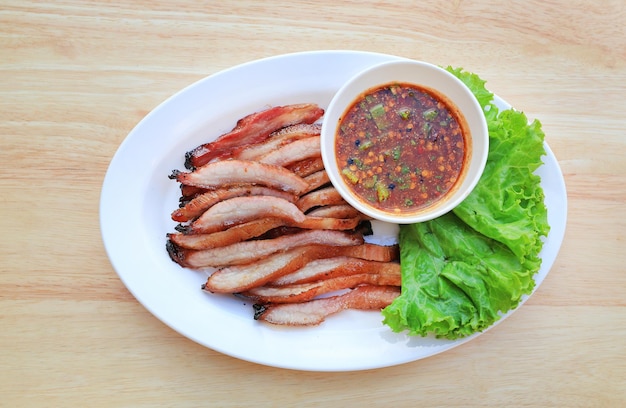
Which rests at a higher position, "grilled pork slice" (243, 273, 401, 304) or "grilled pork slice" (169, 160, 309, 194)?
"grilled pork slice" (169, 160, 309, 194)

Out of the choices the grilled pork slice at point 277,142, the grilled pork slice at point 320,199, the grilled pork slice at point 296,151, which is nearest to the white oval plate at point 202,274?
the grilled pork slice at point 277,142

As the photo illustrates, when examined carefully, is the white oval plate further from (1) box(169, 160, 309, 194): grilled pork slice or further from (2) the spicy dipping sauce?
(2) the spicy dipping sauce

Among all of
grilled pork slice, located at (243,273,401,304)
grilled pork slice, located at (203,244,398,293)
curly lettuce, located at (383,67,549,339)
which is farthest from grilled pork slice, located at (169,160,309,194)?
curly lettuce, located at (383,67,549,339)

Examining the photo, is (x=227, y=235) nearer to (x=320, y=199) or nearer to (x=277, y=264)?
(x=277, y=264)

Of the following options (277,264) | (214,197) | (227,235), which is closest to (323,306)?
(277,264)

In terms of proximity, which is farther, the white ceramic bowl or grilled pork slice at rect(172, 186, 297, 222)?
grilled pork slice at rect(172, 186, 297, 222)

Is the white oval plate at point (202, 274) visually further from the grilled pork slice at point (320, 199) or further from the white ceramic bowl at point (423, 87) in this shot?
the grilled pork slice at point (320, 199)

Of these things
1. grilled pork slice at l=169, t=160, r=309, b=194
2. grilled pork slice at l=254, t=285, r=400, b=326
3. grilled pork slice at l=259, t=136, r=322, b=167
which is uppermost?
grilled pork slice at l=259, t=136, r=322, b=167
